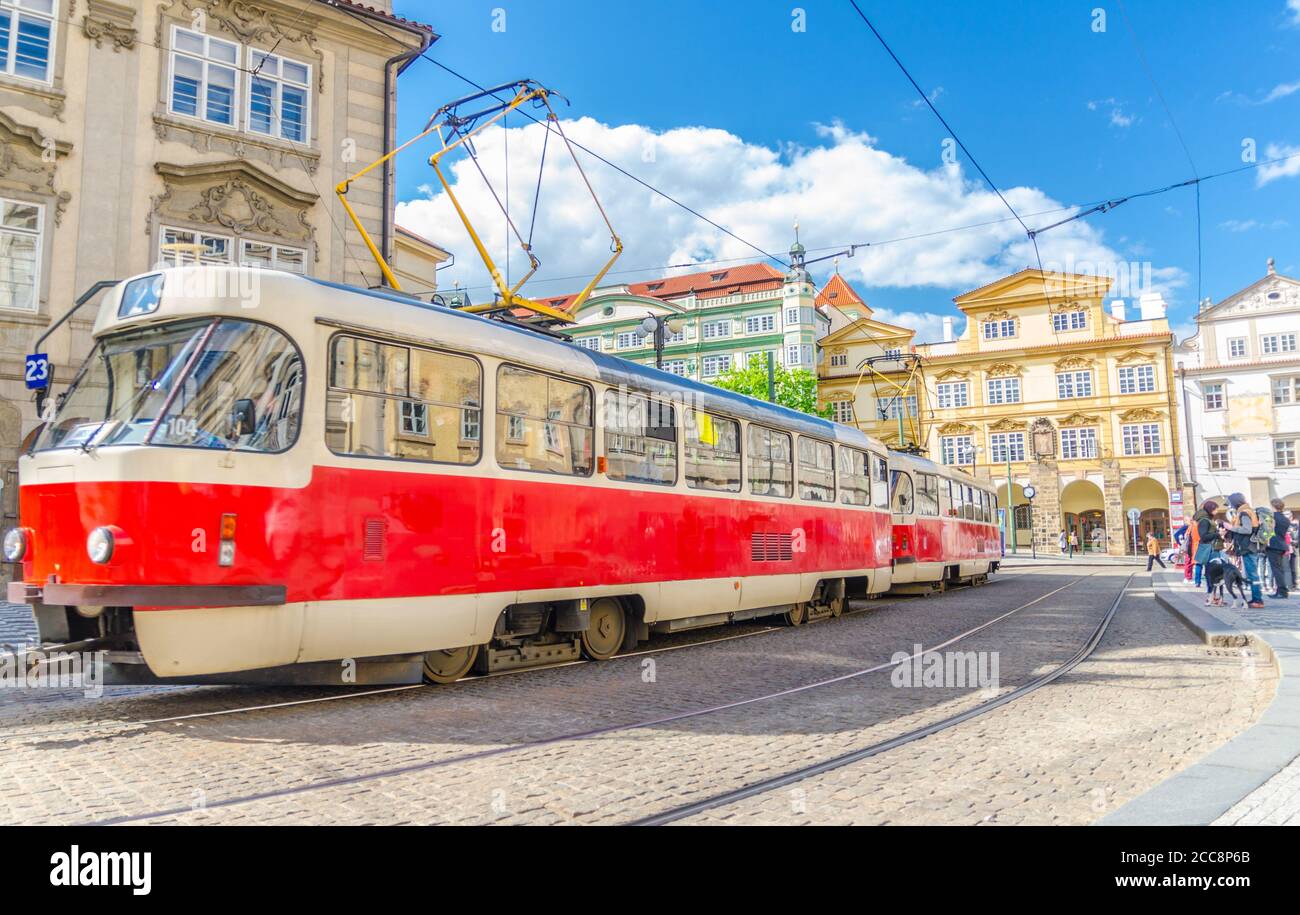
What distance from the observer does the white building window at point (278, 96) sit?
1859cm

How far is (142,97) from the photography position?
1731 cm

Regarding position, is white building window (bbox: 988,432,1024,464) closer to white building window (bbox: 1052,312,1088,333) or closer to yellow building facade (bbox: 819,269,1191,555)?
yellow building facade (bbox: 819,269,1191,555)

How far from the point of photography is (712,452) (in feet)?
36.4

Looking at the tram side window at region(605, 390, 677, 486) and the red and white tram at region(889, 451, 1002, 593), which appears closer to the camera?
the tram side window at region(605, 390, 677, 486)

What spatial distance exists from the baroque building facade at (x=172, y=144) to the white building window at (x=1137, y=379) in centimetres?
4675

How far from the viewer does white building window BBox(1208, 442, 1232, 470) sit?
171 feet

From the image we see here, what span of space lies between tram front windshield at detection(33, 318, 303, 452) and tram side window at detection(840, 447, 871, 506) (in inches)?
396

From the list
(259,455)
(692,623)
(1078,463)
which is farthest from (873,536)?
(1078,463)

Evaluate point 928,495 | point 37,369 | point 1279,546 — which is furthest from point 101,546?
point 928,495

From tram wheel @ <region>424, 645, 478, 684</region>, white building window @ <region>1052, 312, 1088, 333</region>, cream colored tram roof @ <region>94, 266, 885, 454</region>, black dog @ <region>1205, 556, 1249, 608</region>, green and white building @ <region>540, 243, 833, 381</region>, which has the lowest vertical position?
tram wheel @ <region>424, 645, 478, 684</region>

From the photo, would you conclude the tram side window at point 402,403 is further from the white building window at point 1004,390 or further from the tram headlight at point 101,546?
the white building window at point 1004,390

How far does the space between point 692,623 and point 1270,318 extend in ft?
178

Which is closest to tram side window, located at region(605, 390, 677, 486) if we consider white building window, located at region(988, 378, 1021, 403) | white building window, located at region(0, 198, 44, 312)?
white building window, located at region(0, 198, 44, 312)
